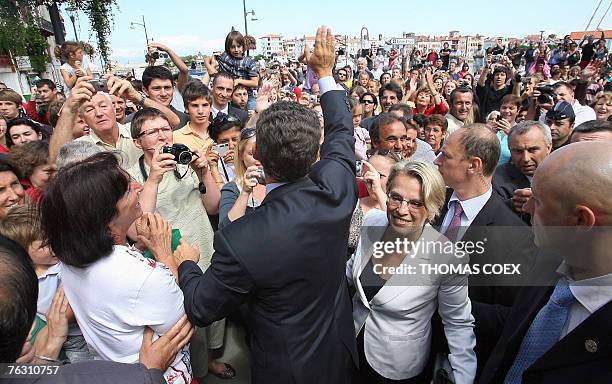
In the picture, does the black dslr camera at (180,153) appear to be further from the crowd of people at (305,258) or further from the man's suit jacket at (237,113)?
the man's suit jacket at (237,113)

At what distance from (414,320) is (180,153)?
65.8 inches

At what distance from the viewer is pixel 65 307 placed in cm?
173

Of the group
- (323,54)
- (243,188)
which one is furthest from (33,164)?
(323,54)

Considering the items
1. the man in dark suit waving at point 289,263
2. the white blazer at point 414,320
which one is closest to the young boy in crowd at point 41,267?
the man in dark suit waving at point 289,263

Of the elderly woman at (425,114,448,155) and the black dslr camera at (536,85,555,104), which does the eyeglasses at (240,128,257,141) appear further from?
the black dslr camera at (536,85,555,104)

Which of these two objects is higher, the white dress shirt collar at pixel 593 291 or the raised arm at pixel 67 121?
the raised arm at pixel 67 121

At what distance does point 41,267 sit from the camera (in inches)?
74.9

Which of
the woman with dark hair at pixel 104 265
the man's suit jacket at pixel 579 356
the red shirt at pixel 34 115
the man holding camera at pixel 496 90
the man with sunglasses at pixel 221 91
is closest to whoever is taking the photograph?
the man's suit jacket at pixel 579 356

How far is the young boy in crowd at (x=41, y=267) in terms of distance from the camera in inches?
70.6

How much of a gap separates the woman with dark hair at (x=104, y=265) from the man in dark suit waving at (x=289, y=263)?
17 centimetres

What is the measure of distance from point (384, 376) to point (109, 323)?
4.83ft

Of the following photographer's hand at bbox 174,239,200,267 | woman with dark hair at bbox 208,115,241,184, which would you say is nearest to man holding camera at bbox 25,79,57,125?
woman with dark hair at bbox 208,115,241,184

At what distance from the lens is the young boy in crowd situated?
1.79m

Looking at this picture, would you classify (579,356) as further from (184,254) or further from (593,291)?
(184,254)
